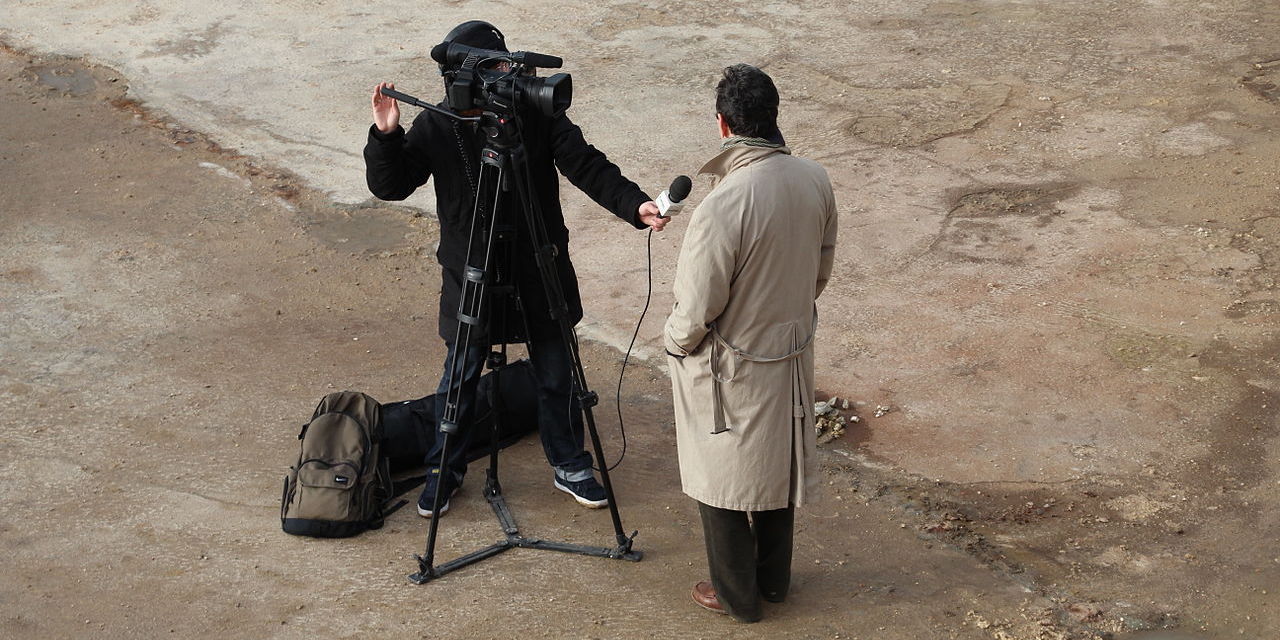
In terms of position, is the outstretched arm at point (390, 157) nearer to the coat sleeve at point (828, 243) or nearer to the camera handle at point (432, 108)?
the camera handle at point (432, 108)

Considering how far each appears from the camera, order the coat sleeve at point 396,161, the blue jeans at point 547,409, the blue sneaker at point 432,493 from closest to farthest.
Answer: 1. the coat sleeve at point 396,161
2. the blue jeans at point 547,409
3. the blue sneaker at point 432,493

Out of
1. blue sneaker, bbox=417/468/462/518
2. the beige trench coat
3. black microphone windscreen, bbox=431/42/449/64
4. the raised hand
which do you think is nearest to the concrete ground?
blue sneaker, bbox=417/468/462/518

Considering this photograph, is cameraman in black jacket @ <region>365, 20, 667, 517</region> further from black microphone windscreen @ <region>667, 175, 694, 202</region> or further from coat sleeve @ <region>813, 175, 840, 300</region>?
coat sleeve @ <region>813, 175, 840, 300</region>

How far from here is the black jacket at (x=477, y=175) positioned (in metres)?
4.52

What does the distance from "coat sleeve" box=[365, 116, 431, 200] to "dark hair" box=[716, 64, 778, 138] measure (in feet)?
4.57

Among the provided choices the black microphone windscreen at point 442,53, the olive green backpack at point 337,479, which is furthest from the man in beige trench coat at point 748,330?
the olive green backpack at point 337,479

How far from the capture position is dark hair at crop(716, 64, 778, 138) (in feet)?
11.9

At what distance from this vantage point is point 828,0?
11562mm

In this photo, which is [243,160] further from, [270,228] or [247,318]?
[247,318]

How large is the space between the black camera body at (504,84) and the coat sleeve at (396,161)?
320 millimetres

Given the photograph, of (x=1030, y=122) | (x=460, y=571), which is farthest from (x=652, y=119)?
(x=460, y=571)

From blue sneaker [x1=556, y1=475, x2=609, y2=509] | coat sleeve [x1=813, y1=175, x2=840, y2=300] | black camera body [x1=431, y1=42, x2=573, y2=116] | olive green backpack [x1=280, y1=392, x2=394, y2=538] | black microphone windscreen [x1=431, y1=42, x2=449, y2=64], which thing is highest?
black microphone windscreen [x1=431, y1=42, x2=449, y2=64]

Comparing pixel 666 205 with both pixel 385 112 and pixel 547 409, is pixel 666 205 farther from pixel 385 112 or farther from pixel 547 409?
pixel 547 409

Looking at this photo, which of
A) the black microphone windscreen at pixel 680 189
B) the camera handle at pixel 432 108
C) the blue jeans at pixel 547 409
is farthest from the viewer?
the blue jeans at pixel 547 409
